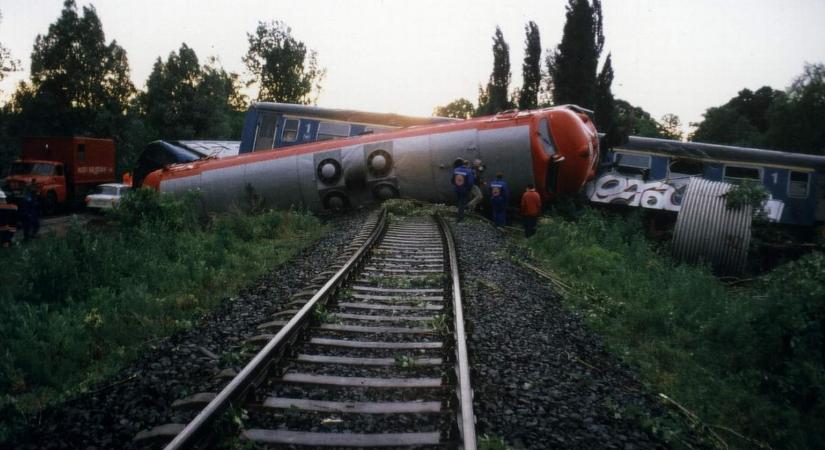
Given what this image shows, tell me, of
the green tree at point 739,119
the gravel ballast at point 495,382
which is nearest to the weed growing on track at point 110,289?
the gravel ballast at point 495,382

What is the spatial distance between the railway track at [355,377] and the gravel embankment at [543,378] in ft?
0.91

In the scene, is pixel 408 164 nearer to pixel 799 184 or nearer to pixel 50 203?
pixel 799 184

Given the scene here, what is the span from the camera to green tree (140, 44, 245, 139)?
145 ft

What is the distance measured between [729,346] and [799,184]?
1443 centimetres

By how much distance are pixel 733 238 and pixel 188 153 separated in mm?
21827

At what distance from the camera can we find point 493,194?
1262 cm

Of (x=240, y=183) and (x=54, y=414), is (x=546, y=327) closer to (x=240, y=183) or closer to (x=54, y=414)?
(x=54, y=414)

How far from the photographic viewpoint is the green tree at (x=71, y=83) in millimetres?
41188

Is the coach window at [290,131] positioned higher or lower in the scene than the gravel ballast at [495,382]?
higher

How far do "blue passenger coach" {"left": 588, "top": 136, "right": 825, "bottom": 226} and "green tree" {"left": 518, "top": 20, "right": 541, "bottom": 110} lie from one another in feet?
75.7

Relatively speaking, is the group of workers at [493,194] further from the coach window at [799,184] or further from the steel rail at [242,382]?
the coach window at [799,184]

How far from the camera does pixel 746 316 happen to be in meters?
5.32

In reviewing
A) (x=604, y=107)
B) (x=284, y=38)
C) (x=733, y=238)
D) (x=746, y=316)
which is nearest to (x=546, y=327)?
(x=746, y=316)

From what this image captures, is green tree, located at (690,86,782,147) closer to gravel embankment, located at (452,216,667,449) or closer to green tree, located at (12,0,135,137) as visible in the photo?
gravel embankment, located at (452,216,667,449)
